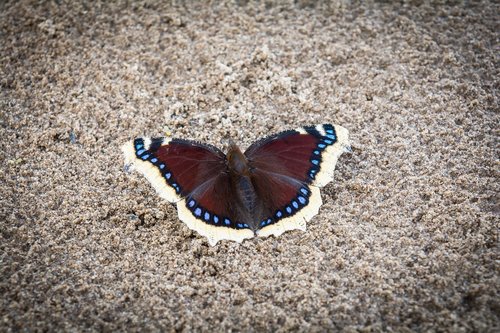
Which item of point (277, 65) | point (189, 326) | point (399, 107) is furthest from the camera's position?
point (277, 65)

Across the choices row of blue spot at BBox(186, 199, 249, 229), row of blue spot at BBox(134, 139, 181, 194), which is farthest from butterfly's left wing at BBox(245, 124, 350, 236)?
row of blue spot at BBox(134, 139, 181, 194)

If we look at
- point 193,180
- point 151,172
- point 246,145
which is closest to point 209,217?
point 193,180

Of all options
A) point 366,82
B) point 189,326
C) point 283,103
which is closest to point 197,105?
point 283,103

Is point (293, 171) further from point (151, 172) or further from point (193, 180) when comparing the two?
point (151, 172)

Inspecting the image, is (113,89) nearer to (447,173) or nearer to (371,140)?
(371,140)

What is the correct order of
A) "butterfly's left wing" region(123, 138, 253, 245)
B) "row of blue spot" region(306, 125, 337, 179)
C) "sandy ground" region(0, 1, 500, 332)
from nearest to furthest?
"sandy ground" region(0, 1, 500, 332), "butterfly's left wing" region(123, 138, 253, 245), "row of blue spot" region(306, 125, 337, 179)

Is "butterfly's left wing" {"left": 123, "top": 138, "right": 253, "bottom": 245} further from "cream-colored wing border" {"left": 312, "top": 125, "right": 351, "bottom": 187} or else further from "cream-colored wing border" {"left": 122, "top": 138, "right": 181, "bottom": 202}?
"cream-colored wing border" {"left": 312, "top": 125, "right": 351, "bottom": 187}

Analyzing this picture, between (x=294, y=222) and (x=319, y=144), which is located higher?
(x=319, y=144)
